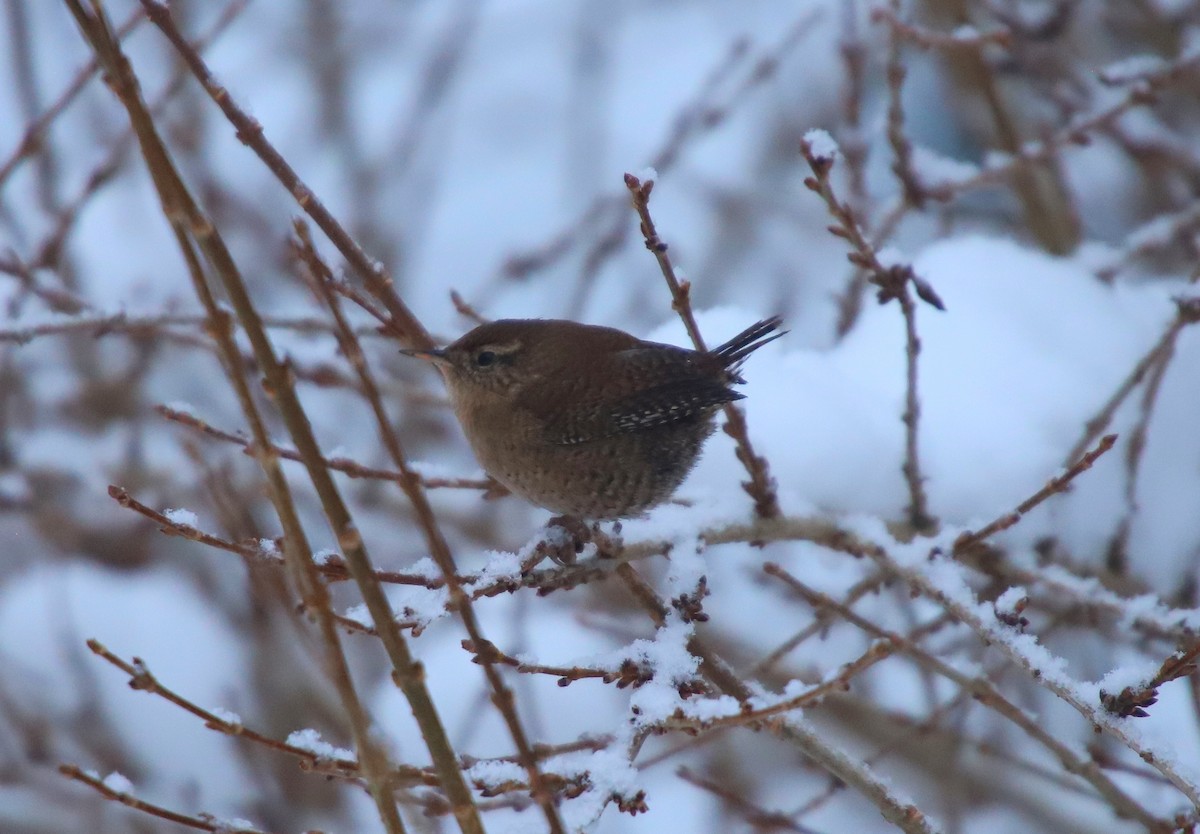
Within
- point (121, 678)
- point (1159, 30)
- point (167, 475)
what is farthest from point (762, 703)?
point (121, 678)

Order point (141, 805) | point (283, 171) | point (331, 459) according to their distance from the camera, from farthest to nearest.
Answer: point (331, 459), point (283, 171), point (141, 805)

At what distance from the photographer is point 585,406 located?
3199 mm

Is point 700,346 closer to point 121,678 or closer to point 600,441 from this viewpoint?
point 600,441

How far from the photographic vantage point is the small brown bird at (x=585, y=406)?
305 cm

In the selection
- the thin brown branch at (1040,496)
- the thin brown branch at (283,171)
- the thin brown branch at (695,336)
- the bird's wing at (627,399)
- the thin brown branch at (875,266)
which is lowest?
the thin brown branch at (1040,496)

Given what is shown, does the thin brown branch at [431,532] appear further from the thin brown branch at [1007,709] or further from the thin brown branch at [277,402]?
the thin brown branch at [1007,709]

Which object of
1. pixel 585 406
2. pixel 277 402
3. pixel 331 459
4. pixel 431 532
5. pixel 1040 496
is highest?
pixel 585 406

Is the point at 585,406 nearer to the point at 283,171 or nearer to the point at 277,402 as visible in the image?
the point at 283,171

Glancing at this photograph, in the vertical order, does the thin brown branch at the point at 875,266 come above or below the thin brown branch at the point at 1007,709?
above

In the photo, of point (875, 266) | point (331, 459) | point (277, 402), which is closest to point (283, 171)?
point (277, 402)

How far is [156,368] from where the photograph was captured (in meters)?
6.70

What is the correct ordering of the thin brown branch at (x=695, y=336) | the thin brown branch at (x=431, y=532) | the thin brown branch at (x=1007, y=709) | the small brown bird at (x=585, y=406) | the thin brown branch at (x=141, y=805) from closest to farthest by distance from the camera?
the thin brown branch at (x=431, y=532) → the thin brown branch at (x=141, y=805) → the thin brown branch at (x=695, y=336) → the thin brown branch at (x=1007, y=709) → the small brown bird at (x=585, y=406)

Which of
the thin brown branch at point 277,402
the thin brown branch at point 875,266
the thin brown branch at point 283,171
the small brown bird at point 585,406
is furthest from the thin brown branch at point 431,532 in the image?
the small brown bird at point 585,406

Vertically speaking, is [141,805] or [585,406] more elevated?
[585,406]
